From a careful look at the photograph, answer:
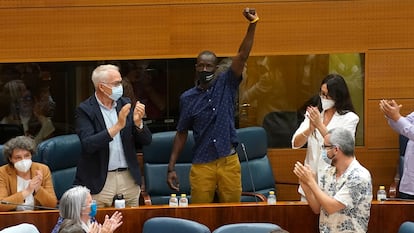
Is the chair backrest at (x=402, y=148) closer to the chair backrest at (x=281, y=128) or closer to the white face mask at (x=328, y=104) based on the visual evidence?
the chair backrest at (x=281, y=128)

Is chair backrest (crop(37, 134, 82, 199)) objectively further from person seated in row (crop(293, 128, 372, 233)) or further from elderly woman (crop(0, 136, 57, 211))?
person seated in row (crop(293, 128, 372, 233))

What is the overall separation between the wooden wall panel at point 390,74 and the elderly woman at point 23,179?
9.49ft

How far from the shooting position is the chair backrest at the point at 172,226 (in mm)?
4879

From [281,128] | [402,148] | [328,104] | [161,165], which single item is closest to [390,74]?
[402,148]

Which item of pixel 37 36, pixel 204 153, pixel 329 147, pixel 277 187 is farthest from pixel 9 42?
pixel 329 147

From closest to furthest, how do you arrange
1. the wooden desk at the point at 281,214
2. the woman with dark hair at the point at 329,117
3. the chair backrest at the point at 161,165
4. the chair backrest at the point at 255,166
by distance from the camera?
the wooden desk at the point at 281,214 < the woman with dark hair at the point at 329,117 < the chair backrest at the point at 161,165 < the chair backrest at the point at 255,166

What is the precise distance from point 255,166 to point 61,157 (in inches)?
63.2

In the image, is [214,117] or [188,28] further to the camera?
[188,28]

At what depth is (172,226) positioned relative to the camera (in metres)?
4.97

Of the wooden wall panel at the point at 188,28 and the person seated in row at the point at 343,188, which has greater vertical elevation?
the wooden wall panel at the point at 188,28

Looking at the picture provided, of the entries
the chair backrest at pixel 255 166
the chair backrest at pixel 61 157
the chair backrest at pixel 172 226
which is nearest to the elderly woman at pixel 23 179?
the chair backrest at pixel 61 157

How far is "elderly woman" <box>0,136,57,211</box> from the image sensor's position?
5.63 metres

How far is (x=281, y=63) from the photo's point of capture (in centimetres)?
695

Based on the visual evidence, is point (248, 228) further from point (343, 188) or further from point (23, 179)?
point (23, 179)
